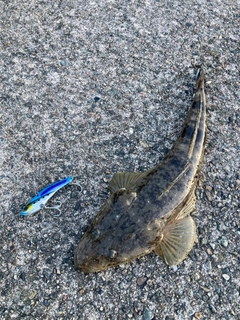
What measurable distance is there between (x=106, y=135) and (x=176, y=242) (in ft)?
4.04

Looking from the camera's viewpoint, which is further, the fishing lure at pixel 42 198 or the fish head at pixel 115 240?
the fishing lure at pixel 42 198

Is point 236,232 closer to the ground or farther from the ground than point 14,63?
closer to the ground

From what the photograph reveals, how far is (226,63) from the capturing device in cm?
434

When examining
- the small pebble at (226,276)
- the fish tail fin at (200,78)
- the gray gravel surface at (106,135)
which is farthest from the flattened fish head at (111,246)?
the fish tail fin at (200,78)

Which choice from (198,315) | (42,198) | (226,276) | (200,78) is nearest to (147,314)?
(198,315)

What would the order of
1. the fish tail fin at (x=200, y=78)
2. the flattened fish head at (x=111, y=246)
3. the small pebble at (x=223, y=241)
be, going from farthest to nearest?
the fish tail fin at (x=200, y=78) < the small pebble at (x=223, y=241) < the flattened fish head at (x=111, y=246)

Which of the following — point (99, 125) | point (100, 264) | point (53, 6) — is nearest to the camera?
point (100, 264)

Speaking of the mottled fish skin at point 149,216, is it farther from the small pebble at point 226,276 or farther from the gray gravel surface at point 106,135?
the small pebble at point 226,276

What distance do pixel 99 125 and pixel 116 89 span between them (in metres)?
0.49

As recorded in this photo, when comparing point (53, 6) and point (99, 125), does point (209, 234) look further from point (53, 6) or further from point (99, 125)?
point (53, 6)

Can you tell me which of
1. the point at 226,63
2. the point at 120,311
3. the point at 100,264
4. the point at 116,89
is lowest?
the point at 120,311

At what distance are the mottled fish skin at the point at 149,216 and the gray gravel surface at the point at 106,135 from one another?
0.16 m

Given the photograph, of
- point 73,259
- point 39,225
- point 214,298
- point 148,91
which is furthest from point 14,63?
point 214,298

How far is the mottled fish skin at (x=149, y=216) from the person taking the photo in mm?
2898
